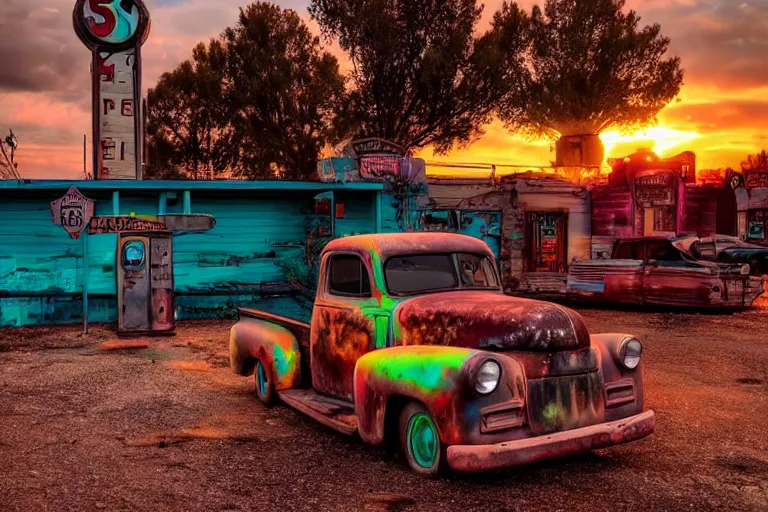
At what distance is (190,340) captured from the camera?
11812 millimetres

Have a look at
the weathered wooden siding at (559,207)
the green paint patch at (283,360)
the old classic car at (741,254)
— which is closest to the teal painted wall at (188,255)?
the green paint patch at (283,360)

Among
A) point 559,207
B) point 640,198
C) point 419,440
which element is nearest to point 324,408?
point 419,440

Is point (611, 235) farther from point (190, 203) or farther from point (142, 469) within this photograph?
point (142, 469)

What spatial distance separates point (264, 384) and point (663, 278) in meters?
10.9

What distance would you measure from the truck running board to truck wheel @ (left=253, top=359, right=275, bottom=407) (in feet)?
0.80

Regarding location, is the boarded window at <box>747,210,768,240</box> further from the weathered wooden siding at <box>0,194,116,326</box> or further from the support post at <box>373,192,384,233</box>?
the weathered wooden siding at <box>0,194,116,326</box>

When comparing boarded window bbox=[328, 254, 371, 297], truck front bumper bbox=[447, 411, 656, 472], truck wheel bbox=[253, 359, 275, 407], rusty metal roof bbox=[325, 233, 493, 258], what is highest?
rusty metal roof bbox=[325, 233, 493, 258]

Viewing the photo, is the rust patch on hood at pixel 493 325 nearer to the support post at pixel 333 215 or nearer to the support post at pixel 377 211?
the support post at pixel 333 215

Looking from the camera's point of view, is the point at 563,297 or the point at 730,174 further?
the point at 730,174

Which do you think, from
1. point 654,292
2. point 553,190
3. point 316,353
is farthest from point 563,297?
point 316,353

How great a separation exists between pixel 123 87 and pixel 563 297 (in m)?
12.4

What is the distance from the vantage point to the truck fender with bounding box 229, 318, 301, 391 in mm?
6500

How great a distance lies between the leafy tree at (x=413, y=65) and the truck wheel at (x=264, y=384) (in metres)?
25.8

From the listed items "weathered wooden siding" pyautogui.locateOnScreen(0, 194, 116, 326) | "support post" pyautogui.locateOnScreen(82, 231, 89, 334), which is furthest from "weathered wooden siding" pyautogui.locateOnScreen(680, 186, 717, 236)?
"support post" pyautogui.locateOnScreen(82, 231, 89, 334)
